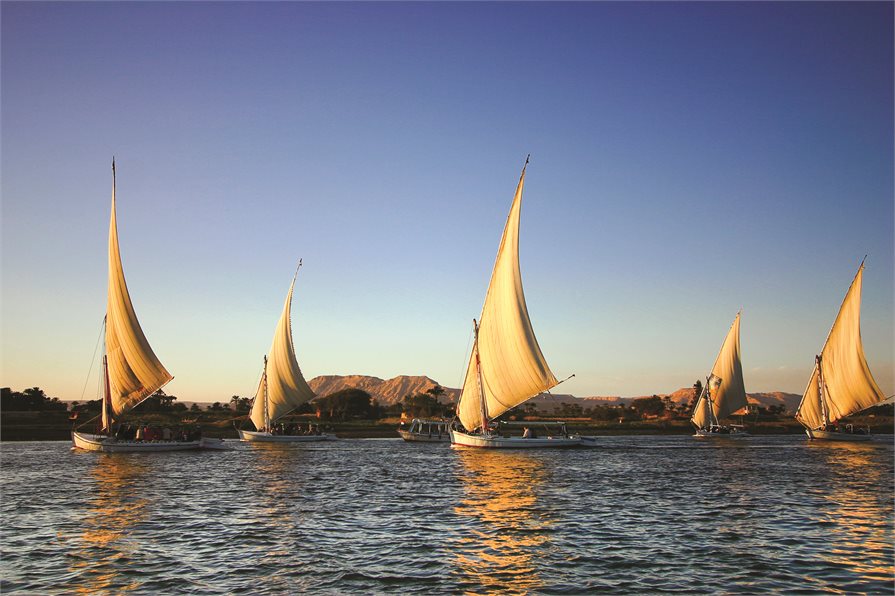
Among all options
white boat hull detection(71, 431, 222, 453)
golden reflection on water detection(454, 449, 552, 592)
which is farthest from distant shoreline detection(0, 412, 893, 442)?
golden reflection on water detection(454, 449, 552, 592)

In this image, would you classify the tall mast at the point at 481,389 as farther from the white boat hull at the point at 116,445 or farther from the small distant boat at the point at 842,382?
the small distant boat at the point at 842,382

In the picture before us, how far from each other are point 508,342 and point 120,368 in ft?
114

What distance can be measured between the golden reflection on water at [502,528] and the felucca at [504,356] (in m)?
16.5

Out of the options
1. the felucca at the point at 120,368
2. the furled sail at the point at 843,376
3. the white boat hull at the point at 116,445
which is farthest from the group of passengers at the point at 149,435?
the furled sail at the point at 843,376

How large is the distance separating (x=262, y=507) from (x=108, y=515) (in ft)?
20.4

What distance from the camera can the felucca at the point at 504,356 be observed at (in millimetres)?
66250

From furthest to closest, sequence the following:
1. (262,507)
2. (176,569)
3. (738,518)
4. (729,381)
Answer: (729,381), (262,507), (738,518), (176,569)

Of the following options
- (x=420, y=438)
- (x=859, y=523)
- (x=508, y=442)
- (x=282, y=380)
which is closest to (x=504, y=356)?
(x=508, y=442)

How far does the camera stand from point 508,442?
6812 centimetres

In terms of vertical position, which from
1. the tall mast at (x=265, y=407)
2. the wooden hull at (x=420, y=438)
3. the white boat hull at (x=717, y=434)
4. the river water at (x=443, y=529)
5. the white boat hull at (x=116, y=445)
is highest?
the tall mast at (x=265, y=407)

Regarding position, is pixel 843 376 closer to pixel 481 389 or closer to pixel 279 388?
pixel 481 389

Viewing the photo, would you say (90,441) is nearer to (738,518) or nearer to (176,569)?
(176,569)

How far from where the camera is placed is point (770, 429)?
123875 millimetres

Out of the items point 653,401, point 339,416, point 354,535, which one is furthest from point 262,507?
point 653,401
